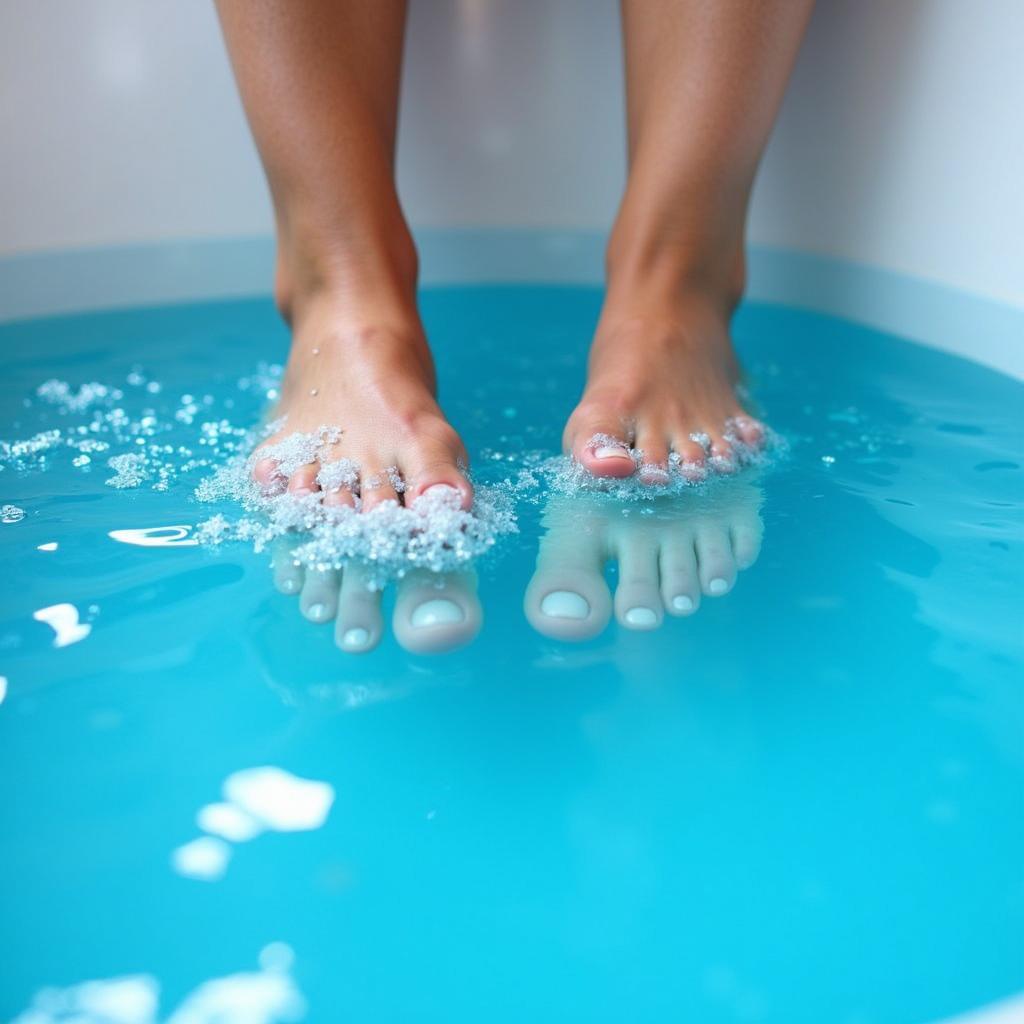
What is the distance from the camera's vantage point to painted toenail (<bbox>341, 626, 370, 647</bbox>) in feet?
1.97

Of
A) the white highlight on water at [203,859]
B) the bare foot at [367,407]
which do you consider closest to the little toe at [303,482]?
the bare foot at [367,407]

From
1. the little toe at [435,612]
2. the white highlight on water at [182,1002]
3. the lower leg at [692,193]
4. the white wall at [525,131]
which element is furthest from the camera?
the white wall at [525,131]

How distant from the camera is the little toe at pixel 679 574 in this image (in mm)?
643

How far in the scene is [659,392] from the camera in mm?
860

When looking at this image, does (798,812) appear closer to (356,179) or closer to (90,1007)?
(90,1007)

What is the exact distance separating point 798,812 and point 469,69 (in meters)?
1.12

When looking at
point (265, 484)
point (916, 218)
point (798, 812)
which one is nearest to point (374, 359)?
point (265, 484)

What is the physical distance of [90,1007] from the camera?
0.40 m

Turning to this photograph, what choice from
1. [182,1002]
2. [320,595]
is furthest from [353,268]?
[182,1002]

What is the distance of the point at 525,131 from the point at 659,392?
680 millimetres

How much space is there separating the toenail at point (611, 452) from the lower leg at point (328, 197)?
15cm

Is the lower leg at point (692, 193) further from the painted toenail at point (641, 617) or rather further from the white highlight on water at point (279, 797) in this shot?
the white highlight on water at point (279, 797)

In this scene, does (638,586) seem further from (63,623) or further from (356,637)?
(63,623)

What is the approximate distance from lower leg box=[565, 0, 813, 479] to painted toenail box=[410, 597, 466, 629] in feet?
1.01
